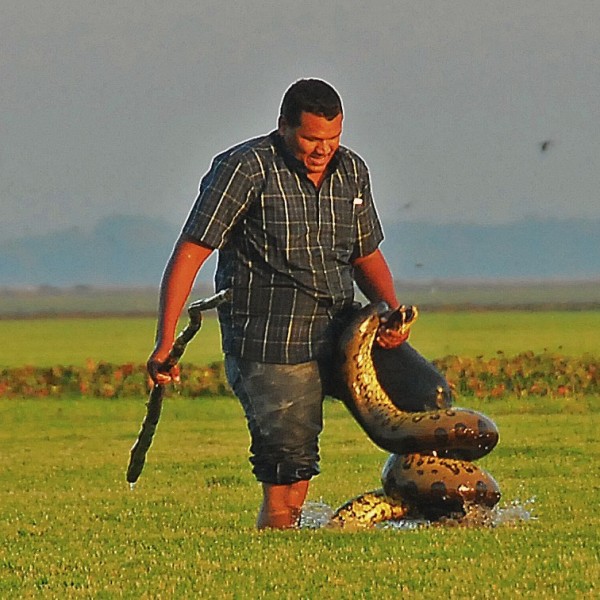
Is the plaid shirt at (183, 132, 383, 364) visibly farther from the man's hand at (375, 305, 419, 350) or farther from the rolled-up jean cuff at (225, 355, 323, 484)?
the man's hand at (375, 305, 419, 350)

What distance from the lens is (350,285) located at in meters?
8.63

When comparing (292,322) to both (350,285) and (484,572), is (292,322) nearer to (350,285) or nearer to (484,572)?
(350,285)

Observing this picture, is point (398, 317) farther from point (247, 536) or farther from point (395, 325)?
point (247, 536)

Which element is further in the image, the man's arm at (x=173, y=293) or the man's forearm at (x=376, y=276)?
the man's forearm at (x=376, y=276)

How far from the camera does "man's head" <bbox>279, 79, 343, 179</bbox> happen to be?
7941 millimetres

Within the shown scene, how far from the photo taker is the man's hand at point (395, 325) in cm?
844

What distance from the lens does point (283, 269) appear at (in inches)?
326

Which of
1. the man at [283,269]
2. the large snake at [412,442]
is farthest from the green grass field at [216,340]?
the man at [283,269]

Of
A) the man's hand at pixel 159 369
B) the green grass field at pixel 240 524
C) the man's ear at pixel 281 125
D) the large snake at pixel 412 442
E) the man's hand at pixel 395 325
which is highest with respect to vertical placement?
the man's ear at pixel 281 125

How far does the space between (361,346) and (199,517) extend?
79.2 inches

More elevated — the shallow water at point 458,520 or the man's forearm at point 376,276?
the man's forearm at point 376,276

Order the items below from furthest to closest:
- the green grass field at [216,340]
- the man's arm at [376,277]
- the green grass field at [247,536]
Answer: the green grass field at [216,340]
the man's arm at [376,277]
the green grass field at [247,536]

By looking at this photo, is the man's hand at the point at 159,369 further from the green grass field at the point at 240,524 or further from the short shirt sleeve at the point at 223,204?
the green grass field at the point at 240,524

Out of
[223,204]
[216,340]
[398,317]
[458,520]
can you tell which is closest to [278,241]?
[223,204]
